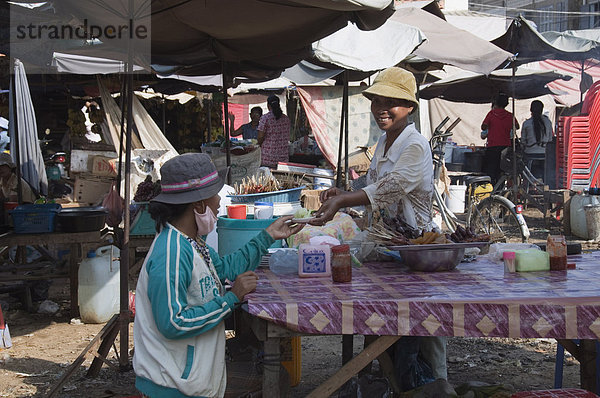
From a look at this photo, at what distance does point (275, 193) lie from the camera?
5.01 meters

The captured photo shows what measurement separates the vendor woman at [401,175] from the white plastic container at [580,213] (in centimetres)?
731

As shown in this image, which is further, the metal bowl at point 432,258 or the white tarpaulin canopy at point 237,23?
the white tarpaulin canopy at point 237,23

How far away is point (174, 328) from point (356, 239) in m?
1.36

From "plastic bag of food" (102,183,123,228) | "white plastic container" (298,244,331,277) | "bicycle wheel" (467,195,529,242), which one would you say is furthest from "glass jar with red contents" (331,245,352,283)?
"bicycle wheel" (467,195,529,242)

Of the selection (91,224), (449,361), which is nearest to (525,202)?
(449,361)

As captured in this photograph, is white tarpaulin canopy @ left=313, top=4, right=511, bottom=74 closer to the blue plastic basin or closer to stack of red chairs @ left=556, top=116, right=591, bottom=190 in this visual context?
stack of red chairs @ left=556, top=116, right=591, bottom=190

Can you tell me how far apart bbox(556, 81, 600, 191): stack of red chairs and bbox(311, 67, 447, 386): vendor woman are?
322 inches

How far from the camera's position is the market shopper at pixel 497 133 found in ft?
39.2

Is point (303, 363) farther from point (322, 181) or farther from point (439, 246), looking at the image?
point (322, 181)

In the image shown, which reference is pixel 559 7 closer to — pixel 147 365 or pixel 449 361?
pixel 449 361

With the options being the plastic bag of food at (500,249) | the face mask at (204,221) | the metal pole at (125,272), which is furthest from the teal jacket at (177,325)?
the metal pole at (125,272)

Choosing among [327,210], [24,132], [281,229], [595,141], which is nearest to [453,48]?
[595,141]

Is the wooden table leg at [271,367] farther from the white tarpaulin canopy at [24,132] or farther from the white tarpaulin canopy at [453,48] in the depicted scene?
the white tarpaulin canopy at [453,48]

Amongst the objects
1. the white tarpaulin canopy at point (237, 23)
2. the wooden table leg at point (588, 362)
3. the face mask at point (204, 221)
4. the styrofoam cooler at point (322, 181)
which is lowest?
the wooden table leg at point (588, 362)
